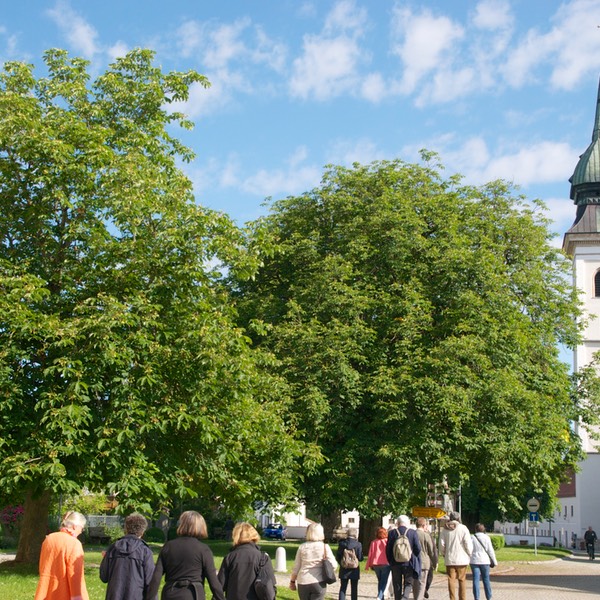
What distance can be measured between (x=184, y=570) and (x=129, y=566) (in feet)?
1.61

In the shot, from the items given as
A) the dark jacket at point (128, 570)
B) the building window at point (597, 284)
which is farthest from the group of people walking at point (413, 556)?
the building window at point (597, 284)

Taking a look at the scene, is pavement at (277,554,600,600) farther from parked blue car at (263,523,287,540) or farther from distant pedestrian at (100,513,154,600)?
parked blue car at (263,523,287,540)

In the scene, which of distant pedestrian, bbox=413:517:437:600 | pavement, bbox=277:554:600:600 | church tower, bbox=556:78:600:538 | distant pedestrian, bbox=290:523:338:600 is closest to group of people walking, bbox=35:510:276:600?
distant pedestrian, bbox=290:523:338:600

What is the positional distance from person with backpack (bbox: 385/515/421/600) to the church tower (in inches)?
2357

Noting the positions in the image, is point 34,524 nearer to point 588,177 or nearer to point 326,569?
point 326,569

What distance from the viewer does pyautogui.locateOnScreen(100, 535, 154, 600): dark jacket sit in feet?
26.9

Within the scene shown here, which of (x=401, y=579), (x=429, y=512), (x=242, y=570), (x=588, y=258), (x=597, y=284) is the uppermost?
(x=588, y=258)

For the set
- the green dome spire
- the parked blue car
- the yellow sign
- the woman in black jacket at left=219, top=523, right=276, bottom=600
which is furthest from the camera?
the green dome spire

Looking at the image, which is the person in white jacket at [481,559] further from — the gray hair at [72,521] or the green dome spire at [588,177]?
the green dome spire at [588,177]

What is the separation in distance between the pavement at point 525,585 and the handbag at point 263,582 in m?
11.1

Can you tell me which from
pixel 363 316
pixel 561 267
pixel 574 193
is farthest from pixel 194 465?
pixel 574 193

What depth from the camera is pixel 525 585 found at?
1031 inches

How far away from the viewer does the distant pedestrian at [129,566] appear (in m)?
8.22

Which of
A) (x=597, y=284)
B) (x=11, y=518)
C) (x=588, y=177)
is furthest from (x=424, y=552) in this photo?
(x=588, y=177)
